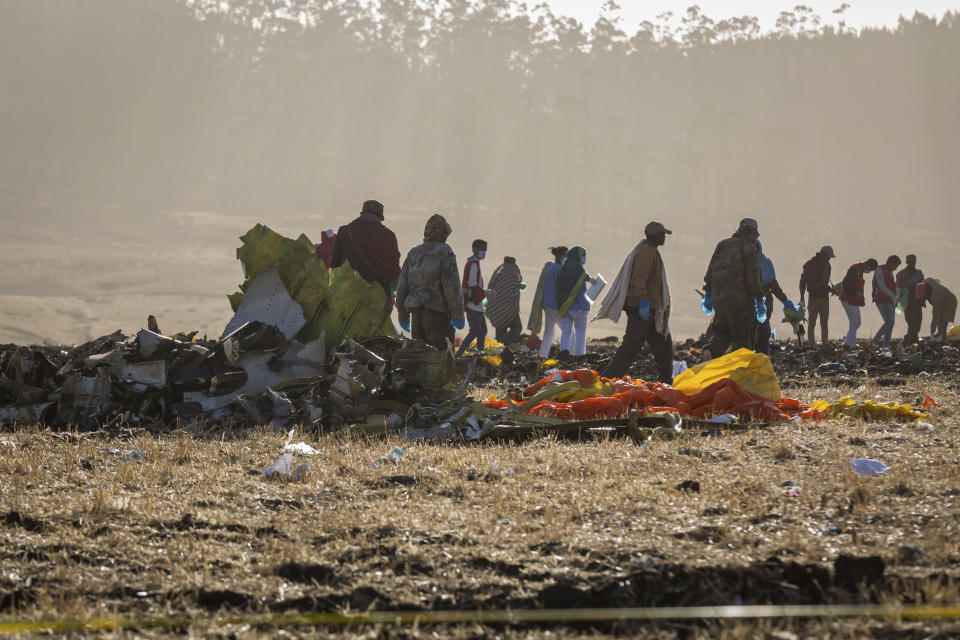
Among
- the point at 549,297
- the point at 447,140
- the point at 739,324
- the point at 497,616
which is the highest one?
the point at 447,140

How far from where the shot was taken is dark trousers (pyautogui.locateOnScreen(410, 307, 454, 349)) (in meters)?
8.95

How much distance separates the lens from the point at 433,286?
29.0 feet

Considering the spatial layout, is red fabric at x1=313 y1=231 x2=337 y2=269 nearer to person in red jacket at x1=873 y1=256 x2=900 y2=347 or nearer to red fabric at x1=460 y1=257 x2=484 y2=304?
red fabric at x1=460 y1=257 x2=484 y2=304

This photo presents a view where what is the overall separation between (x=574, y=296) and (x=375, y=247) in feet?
17.2

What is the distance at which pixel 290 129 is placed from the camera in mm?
99625

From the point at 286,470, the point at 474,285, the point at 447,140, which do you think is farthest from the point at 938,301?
the point at 447,140

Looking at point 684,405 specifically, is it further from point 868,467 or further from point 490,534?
point 490,534

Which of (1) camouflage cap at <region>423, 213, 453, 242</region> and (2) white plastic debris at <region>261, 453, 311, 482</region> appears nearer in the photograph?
(2) white plastic debris at <region>261, 453, 311, 482</region>

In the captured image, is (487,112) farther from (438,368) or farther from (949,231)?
(438,368)

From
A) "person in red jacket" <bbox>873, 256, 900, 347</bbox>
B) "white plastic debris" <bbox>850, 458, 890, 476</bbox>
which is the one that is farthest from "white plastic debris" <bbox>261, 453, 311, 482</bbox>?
"person in red jacket" <bbox>873, 256, 900, 347</bbox>

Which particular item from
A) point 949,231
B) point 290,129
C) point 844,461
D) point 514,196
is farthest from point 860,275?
point 949,231

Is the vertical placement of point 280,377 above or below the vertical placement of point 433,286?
below

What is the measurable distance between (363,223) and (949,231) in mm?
111223

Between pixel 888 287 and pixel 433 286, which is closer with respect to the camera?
pixel 433 286
